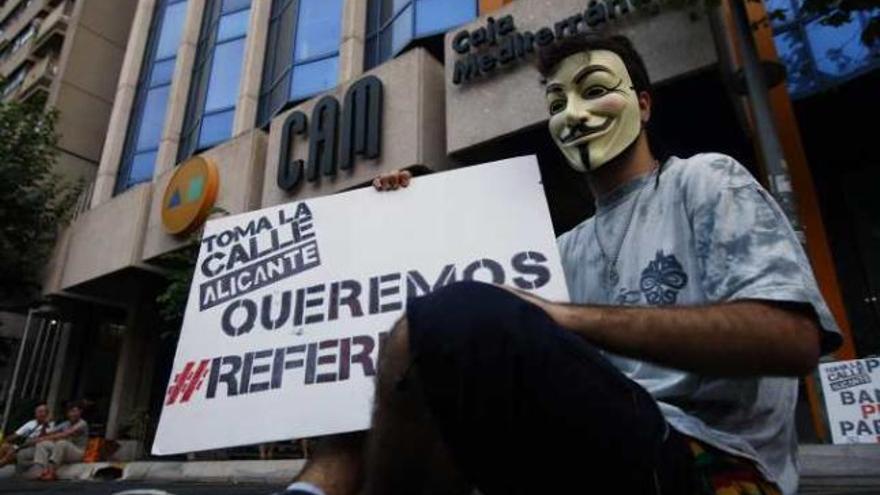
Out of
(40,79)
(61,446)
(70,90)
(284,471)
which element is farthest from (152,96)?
(284,471)

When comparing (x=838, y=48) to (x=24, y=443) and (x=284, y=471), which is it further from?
(x=24, y=443)

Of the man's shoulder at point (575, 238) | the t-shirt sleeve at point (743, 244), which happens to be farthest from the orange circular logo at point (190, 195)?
the t-shirt sleeve at point (743, 244)

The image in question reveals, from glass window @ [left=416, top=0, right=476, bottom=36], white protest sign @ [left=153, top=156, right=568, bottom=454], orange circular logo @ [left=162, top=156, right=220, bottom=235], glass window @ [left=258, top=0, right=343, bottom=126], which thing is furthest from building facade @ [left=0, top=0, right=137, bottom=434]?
white protest sign @ [left=153, top=156, right=568, bottom=454]

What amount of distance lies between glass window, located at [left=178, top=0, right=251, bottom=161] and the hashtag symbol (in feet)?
43.4

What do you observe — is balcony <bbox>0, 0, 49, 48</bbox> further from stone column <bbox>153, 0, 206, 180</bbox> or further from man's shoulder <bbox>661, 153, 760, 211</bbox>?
man's shoulder <bbox>661, 153, 760, 211</bbox>

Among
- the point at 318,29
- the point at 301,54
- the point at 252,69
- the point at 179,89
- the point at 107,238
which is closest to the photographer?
the point at 318,29

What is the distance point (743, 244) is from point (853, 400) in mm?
5445

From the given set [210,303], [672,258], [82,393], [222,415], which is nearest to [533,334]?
[672,258]

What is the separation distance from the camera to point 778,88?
7.91 metres

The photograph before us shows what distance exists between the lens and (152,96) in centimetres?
1742

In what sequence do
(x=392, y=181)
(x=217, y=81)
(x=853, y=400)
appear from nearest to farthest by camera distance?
(x=392, y=181) < (x=853, y=400) < (x=217, y=81)

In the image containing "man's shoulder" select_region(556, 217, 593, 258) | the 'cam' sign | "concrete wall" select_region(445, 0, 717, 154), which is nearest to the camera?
"man's shoulder" select_region(556, 217, 593, 258)

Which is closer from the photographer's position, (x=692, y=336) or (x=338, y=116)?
(x=692, y=336)

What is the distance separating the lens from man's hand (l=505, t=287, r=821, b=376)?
96 centimetres
